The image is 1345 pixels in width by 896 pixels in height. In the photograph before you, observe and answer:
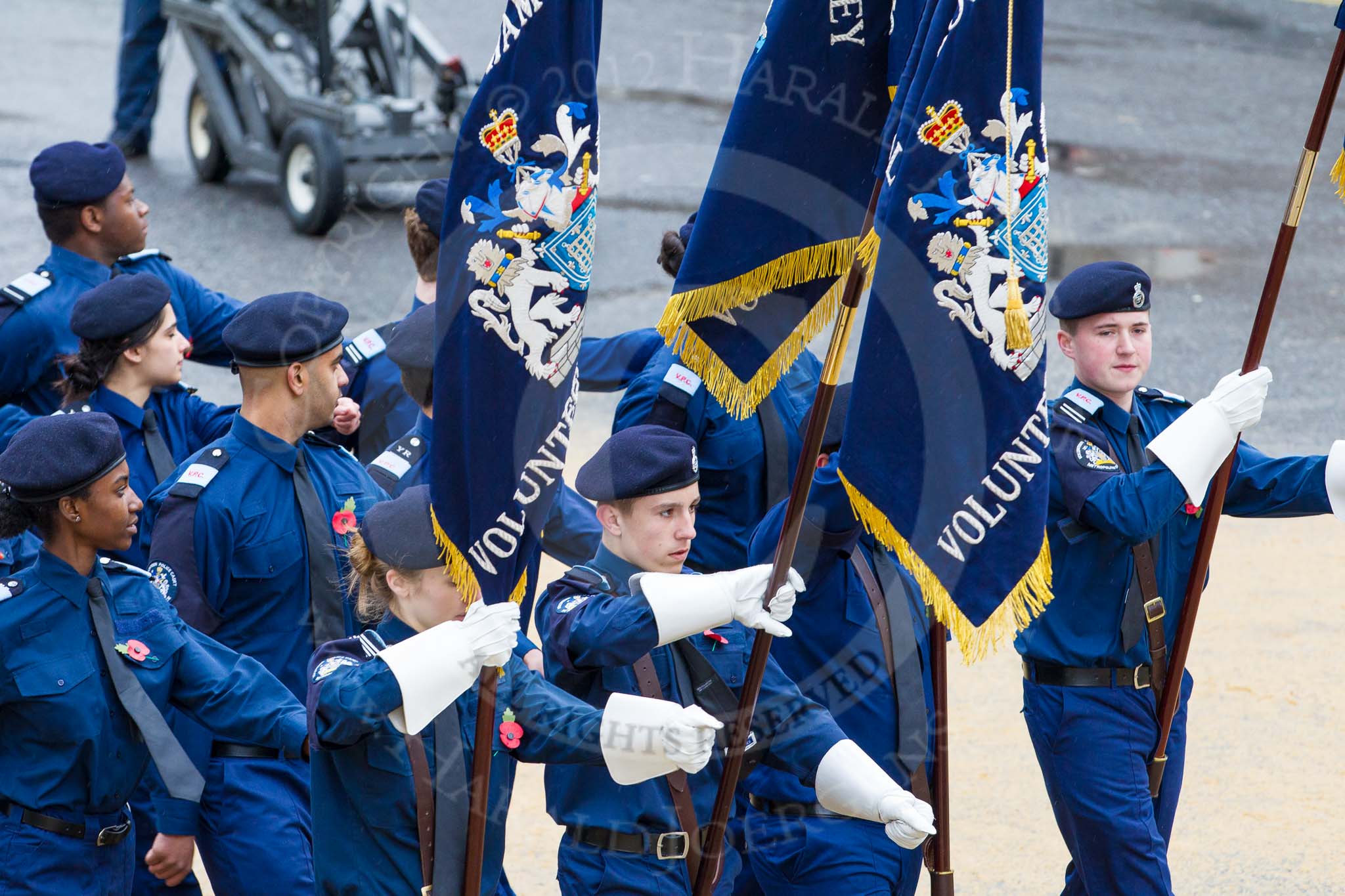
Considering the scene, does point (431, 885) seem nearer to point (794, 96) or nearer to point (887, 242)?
point (887, 242)

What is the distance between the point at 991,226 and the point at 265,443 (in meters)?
2.07

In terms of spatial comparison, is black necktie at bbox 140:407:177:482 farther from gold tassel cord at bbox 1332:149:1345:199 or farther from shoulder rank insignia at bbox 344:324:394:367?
gold tassel cord at bbox 1332:149:1345:199

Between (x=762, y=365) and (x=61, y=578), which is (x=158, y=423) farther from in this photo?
(x=762, y=365)

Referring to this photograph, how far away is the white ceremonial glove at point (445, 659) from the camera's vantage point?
333 centimetres

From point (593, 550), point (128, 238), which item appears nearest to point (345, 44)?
point (128, 238)

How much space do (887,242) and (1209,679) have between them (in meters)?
3.93

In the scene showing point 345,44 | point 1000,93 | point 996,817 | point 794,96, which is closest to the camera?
point 1000,93

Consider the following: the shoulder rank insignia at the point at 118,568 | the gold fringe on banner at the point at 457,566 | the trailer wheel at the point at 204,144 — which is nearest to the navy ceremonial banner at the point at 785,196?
the gold fringe on banner at the point at 457,566

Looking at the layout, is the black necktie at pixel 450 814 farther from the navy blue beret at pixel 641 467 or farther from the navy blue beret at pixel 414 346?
the navy blue beret at pixel 414 346

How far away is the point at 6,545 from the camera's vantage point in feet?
14.5

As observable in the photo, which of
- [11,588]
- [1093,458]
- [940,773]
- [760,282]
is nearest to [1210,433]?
[1093,458]

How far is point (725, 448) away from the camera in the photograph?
531 centimetres

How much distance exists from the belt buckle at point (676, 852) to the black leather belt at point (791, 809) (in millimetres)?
493

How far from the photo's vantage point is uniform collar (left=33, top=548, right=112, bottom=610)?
381 centimetres
